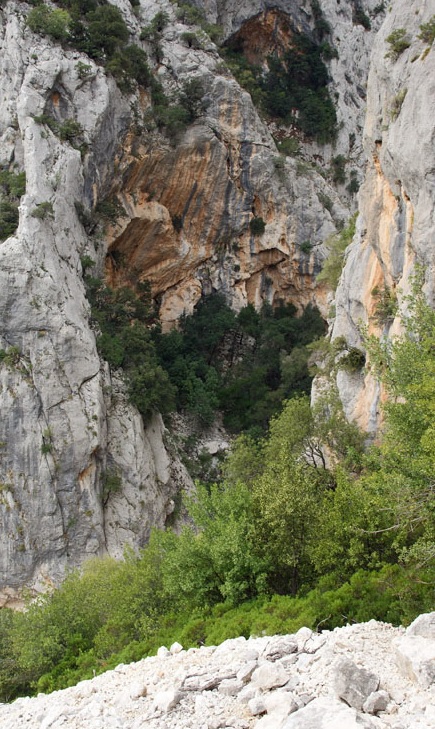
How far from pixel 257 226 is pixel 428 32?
2967cm

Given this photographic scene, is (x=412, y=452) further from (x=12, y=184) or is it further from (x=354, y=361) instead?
(x=12, y=184)

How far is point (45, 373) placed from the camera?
3003 centimetres

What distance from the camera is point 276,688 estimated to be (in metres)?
7.55

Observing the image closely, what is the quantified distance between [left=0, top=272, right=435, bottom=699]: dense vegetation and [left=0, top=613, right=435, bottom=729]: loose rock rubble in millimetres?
1447

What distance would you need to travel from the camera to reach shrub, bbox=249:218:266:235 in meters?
48.1

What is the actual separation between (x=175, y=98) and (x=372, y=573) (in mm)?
41429

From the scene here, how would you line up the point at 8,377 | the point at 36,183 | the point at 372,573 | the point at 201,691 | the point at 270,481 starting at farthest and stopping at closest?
the point at 36,183 → the point at 8,377 → the point at 270,481 → the point at 372,573 → the point at 201,691

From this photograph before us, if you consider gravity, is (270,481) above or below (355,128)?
below

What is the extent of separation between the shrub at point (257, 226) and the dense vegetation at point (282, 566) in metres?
32.5

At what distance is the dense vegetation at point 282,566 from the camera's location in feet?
33.9

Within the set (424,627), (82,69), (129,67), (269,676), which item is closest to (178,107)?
(129,67)

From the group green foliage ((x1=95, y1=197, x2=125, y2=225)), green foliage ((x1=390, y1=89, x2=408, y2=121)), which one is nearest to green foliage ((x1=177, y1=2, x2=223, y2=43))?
green foliage ((x1=95, y1=197, x2=125, y2=225))

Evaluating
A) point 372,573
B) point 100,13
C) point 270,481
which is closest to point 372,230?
point 270,481

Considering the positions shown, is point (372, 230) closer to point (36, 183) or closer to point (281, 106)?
point (36, 183)
